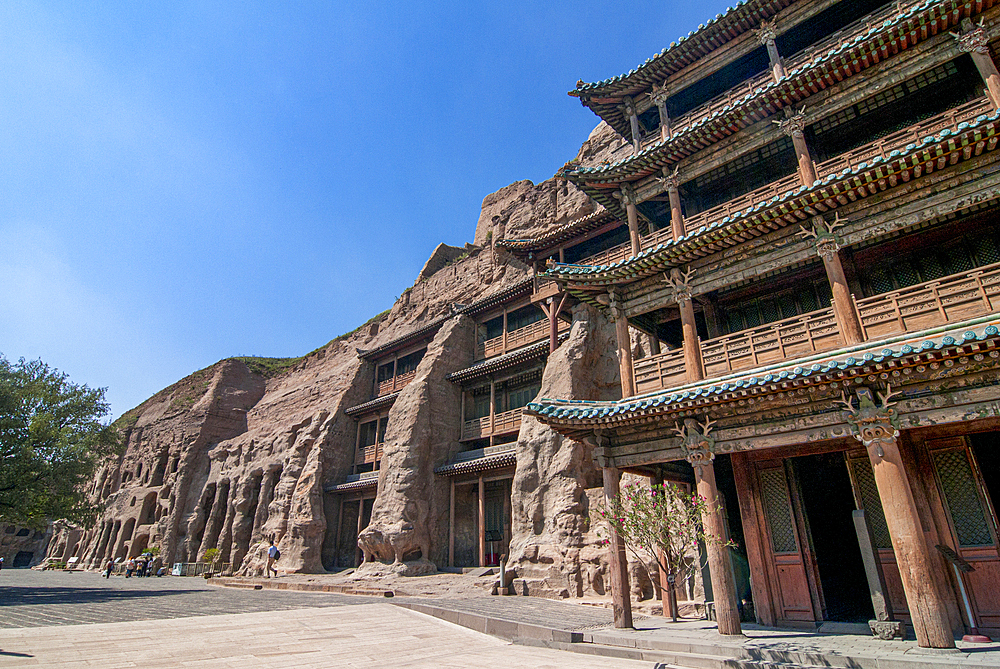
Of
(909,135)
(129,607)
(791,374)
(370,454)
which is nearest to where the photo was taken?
(791,374)

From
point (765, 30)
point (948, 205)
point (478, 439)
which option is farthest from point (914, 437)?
point (478, 439)

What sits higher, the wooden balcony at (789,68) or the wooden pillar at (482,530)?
the wooden balcony at (789,68)

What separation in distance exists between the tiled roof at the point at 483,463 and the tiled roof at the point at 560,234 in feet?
29.4

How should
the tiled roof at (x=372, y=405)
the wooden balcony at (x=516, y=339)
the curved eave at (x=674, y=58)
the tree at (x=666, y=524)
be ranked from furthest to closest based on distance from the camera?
the tiled roof at (x=372, y=405) < the wooden balcony at (x=516, y=339) < the curved eave at (x=674, y=58) < the tree at (x=666, y=524)

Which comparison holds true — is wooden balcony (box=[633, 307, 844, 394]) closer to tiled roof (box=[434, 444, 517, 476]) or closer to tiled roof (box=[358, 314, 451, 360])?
tiled roof (box=[434, 444, 517, 476])

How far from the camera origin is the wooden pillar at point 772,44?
1388 cm

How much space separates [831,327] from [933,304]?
5.48 ft

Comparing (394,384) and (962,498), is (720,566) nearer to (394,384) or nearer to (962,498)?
(962,498)

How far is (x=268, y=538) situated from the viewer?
93.6 feet

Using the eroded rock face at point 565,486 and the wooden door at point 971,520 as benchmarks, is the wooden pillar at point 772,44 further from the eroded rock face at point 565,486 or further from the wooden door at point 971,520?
the wooden door at point 971,520

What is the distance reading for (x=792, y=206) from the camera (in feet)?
36.0

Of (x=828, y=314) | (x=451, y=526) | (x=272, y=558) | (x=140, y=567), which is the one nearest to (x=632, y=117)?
(x=828, y=314)

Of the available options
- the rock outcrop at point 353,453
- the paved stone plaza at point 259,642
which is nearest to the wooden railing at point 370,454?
the rock outcrop at point 353,453

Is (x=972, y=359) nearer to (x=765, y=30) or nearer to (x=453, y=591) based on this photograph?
(x=765, y=30)
